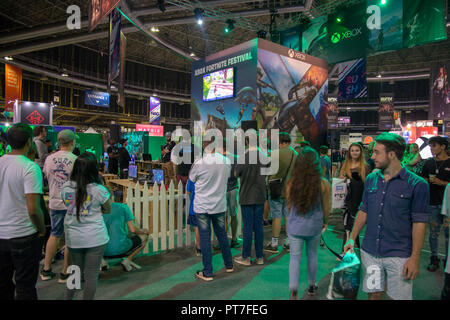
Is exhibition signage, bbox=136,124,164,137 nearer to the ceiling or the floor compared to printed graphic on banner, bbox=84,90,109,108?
nearer to the floor

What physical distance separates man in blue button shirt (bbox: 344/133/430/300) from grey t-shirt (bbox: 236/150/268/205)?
1799 mm

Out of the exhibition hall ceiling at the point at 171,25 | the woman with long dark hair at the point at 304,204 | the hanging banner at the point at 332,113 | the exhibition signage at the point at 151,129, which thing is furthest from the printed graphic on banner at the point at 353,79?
the exhibition signage at the point at 151,129

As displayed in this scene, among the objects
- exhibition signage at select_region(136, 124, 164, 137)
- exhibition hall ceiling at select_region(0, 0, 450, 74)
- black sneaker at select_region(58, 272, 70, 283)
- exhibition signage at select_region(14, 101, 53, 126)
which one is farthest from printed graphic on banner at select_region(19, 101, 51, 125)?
black sneaker at select_region(58, 272, 70, 283)

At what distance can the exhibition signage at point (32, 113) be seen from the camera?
1159cm

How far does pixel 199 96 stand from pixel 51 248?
6090mm

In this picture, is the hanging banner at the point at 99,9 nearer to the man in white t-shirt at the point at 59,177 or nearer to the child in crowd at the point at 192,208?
the man in white t-shirt at the point at 59,177

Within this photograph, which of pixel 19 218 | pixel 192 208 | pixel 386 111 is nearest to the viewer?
pixel 19 218

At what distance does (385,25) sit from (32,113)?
1347 cm

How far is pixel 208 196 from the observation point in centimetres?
349

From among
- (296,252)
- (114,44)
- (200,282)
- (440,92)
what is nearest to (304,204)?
(296,252)

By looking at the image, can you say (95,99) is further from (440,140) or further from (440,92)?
(440,92)

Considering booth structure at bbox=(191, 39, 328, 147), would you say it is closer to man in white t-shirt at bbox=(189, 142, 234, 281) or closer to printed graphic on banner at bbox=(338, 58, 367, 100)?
man in white t-shirt at bbox=(189, 142, 234, 281)

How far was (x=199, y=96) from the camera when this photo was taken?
28.0ft

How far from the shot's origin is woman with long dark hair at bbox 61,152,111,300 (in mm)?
2352
